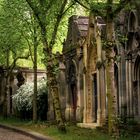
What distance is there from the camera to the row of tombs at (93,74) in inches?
810

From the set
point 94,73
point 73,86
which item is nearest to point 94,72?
point 94,73

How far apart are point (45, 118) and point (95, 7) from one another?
19.5m

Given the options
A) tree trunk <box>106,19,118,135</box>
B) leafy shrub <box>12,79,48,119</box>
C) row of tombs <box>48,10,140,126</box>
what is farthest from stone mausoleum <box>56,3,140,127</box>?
leafy shrub <box>12,79,48,119</box>

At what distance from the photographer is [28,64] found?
47.6 meters

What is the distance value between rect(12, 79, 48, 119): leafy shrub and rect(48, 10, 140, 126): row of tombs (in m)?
1.94

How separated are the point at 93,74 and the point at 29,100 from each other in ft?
32.5

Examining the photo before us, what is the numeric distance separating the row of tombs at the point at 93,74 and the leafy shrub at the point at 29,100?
1.94 meters

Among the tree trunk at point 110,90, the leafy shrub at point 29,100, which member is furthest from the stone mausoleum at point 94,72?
the leafy shrub at point 29,100

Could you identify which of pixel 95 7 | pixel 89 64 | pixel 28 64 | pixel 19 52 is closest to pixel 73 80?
pixel 89 64

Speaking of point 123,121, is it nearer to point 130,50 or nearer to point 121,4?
point 130,50

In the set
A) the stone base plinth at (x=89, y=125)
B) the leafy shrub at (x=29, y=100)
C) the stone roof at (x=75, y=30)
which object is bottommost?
the stone base plinth at (x=89, y=125)

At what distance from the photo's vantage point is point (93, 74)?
2608cm

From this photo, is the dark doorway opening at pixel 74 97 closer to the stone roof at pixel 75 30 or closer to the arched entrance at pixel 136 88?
the stone roof at pixel 75 30

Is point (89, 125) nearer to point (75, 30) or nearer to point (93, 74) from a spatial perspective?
point (93, 74)
